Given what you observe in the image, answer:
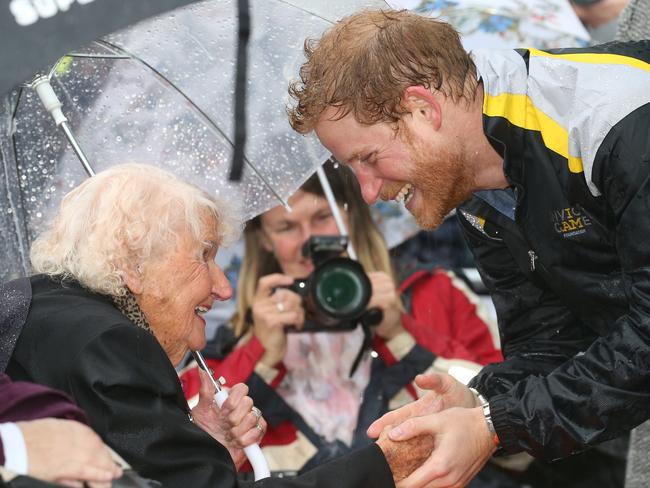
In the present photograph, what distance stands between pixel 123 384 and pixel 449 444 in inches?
37.0

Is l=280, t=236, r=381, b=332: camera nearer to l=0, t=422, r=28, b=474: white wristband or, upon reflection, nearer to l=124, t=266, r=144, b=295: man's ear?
l=124, t=266, r=144, b=295: man's ear

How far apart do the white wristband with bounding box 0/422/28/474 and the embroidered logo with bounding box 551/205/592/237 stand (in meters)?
1.52

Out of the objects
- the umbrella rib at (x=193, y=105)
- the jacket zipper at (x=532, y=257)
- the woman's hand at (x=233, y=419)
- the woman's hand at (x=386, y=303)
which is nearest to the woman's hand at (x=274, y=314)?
the woman's hand at (x=386, y=303)

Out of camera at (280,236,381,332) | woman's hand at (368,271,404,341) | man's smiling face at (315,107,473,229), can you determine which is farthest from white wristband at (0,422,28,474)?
woman's hand at (368,271,404,341)

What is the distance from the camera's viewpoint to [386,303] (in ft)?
14.0

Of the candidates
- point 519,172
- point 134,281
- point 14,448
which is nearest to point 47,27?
point 134,281

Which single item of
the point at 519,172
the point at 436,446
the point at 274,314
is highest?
the point at 519,172

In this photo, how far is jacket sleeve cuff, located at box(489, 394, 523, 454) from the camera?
3100 millimetres

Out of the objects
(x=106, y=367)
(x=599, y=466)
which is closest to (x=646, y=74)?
(x=106, y=367)

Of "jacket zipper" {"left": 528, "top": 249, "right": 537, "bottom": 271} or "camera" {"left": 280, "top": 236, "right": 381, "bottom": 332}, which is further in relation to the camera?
"camera" {"left": 280, "top": 236, "right": 381, "bottom": 332}

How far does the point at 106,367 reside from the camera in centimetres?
263

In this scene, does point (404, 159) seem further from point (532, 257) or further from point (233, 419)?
point (233, 419)

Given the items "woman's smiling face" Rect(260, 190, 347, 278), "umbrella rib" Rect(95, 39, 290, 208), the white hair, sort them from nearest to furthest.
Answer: the white hair < "umbrella rib" Rect(95, 39, 290, 208) < "woman's smiling face" Rect(260, 190, 347, 278)

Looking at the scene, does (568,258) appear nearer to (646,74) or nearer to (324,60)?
(646,74)
